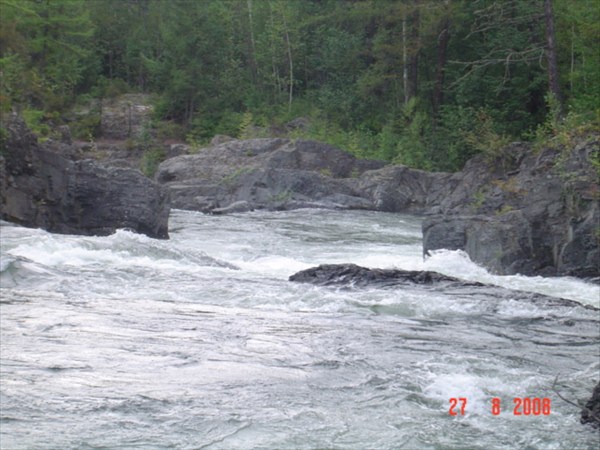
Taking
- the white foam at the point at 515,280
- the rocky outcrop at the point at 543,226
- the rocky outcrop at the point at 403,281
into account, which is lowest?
the white foam at the point at 515,280

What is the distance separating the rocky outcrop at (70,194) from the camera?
18234mm

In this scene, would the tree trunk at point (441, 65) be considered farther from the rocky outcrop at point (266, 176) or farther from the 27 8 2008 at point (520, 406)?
Result: the 27 8 2008 at point (520, 406)

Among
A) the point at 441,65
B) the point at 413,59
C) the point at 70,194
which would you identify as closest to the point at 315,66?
the point at 413,59

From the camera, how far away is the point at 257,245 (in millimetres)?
19203

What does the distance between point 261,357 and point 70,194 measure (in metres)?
11.7

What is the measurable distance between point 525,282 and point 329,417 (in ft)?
25.4

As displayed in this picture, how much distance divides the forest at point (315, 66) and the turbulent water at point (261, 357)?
650 inches

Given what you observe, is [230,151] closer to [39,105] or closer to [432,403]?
[39,105]

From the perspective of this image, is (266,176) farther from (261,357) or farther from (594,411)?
(594,411)

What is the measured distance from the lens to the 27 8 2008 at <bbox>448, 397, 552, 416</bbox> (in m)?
6.82

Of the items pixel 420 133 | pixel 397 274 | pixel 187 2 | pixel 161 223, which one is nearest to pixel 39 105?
pixel 187 2

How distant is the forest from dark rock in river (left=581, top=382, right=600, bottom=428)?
2221 cm

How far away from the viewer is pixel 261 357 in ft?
27.9

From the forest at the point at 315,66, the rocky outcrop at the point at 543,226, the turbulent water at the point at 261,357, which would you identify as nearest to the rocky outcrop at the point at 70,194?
the turbulent water at the point at 261,357
